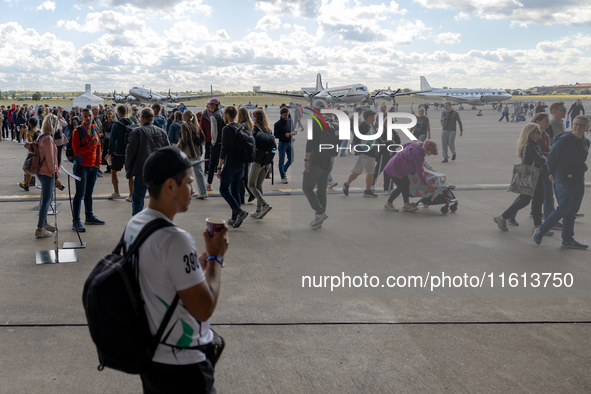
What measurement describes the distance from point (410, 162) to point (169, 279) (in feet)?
23.3

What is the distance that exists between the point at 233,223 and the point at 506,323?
166 inches

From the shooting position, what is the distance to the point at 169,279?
5.86 ft

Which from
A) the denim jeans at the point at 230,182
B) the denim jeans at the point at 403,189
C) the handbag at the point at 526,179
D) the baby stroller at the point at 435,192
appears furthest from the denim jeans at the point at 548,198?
the denim jeans at the point at 230,182

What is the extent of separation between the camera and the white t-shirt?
176cm

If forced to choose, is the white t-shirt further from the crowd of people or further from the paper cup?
the crowd of people

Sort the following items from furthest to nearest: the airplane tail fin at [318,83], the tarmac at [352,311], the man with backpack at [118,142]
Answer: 1. the airplane tail fin at [318,83]
2. the man with backpack at [118,142]
3. the tarmac at [352,311]

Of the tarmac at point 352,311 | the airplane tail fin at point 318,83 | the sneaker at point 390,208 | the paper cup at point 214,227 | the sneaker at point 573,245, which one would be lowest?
the tarmac at point 352,311

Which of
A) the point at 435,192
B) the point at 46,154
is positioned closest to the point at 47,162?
the point at 46,154

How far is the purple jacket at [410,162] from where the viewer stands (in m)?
8.33

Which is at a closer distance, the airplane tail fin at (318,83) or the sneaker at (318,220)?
the sneaker at (318,220)

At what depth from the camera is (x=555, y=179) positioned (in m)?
6.24

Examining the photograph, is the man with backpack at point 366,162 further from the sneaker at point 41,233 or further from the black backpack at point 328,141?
the sneaker at point 41,233

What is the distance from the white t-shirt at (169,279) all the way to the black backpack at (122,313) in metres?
0.02

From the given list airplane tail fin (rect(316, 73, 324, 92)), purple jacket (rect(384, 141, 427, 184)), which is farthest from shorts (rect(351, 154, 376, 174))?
airplane tail fin (rect(316, 73, 324, 92))
